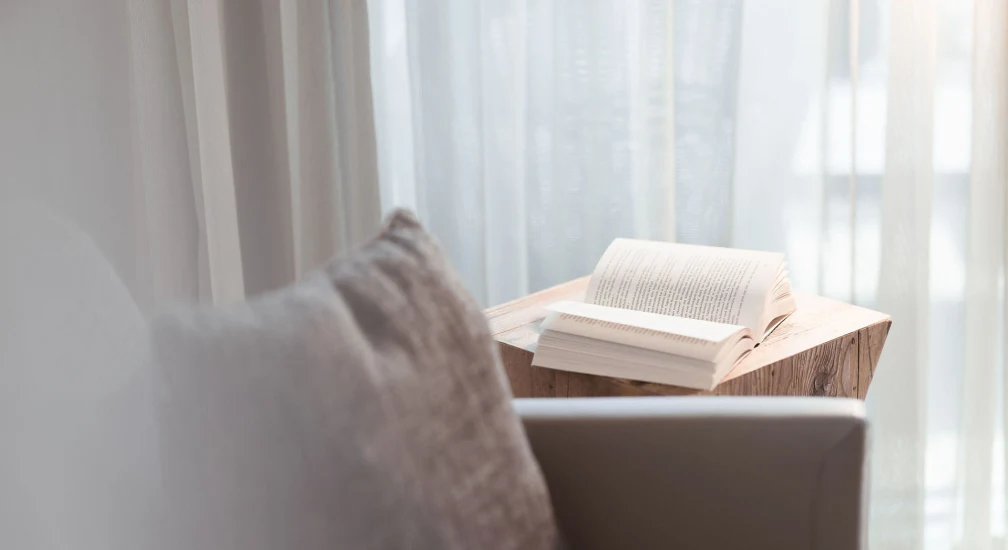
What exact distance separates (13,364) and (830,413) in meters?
A: 0.67

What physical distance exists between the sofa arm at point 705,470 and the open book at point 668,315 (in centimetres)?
20

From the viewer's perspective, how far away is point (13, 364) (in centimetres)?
63

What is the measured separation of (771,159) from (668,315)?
2.19 feet

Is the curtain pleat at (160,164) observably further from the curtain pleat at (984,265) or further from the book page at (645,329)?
the curtain pleat at (984,265)

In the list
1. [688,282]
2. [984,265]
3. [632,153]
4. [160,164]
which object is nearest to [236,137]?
[160,164]

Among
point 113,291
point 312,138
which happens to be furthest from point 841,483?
point 312,138

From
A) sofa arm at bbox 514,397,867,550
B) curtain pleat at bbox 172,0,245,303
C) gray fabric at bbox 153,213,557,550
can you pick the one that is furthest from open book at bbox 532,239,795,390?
curtain pleat at bbox 172,0,245,303

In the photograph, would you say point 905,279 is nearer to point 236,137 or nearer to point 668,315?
point 668,315

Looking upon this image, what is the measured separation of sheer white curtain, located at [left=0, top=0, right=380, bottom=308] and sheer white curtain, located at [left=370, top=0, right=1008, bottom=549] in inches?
4.0

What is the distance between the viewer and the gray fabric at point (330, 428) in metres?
0.63

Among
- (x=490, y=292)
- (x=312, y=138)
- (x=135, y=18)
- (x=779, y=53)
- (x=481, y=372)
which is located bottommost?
(x=490, y=292)

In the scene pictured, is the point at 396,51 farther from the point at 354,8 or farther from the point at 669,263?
the point at 669,263

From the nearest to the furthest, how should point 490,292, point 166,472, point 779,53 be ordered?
point 166,472 < point 779,53 < point 490,292

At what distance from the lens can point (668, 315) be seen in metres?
1.17
